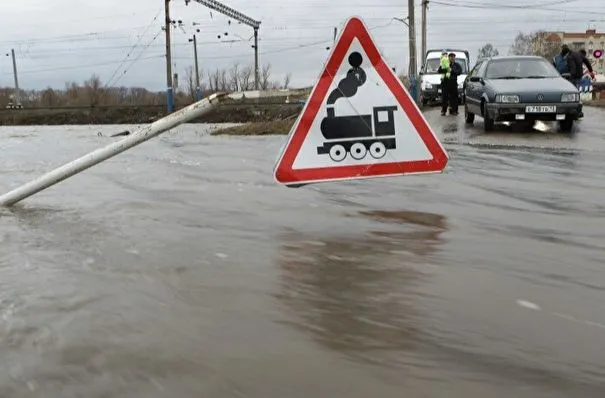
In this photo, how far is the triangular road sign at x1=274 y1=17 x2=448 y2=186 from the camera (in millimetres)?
3785

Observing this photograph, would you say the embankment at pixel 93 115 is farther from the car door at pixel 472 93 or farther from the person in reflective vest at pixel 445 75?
the car door at pixel 472 93

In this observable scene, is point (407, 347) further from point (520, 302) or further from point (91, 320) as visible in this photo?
point (91, 320)

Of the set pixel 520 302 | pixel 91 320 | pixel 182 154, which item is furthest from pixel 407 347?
pixel 182 154

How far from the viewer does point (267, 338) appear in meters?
2.33

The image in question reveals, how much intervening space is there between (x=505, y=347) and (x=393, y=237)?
5.37 ft

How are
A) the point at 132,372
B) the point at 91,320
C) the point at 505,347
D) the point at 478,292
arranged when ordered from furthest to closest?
the point at 478,292 → the point at 91,320 → the point at 505,347 → the point at 132,372

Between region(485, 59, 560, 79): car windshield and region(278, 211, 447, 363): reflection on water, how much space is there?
7.55 meters

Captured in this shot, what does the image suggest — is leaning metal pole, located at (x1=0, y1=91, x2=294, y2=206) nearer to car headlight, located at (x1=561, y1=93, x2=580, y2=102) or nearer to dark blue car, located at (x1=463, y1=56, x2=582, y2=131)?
dark blue car, located at (x1=463, y1=56, x2=582, y2=131)

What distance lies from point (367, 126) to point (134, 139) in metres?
1.96

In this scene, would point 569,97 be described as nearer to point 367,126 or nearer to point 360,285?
point 367,126

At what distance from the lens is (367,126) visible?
151 inches

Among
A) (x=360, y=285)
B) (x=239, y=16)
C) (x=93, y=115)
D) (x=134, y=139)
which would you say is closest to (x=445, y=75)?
(x=134, y=139)

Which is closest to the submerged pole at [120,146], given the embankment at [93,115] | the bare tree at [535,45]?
the embankment at [93,115]

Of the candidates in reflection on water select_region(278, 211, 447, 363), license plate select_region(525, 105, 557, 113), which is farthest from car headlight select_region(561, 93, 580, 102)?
reflection on water select_region(278, 211, 447, 363)
